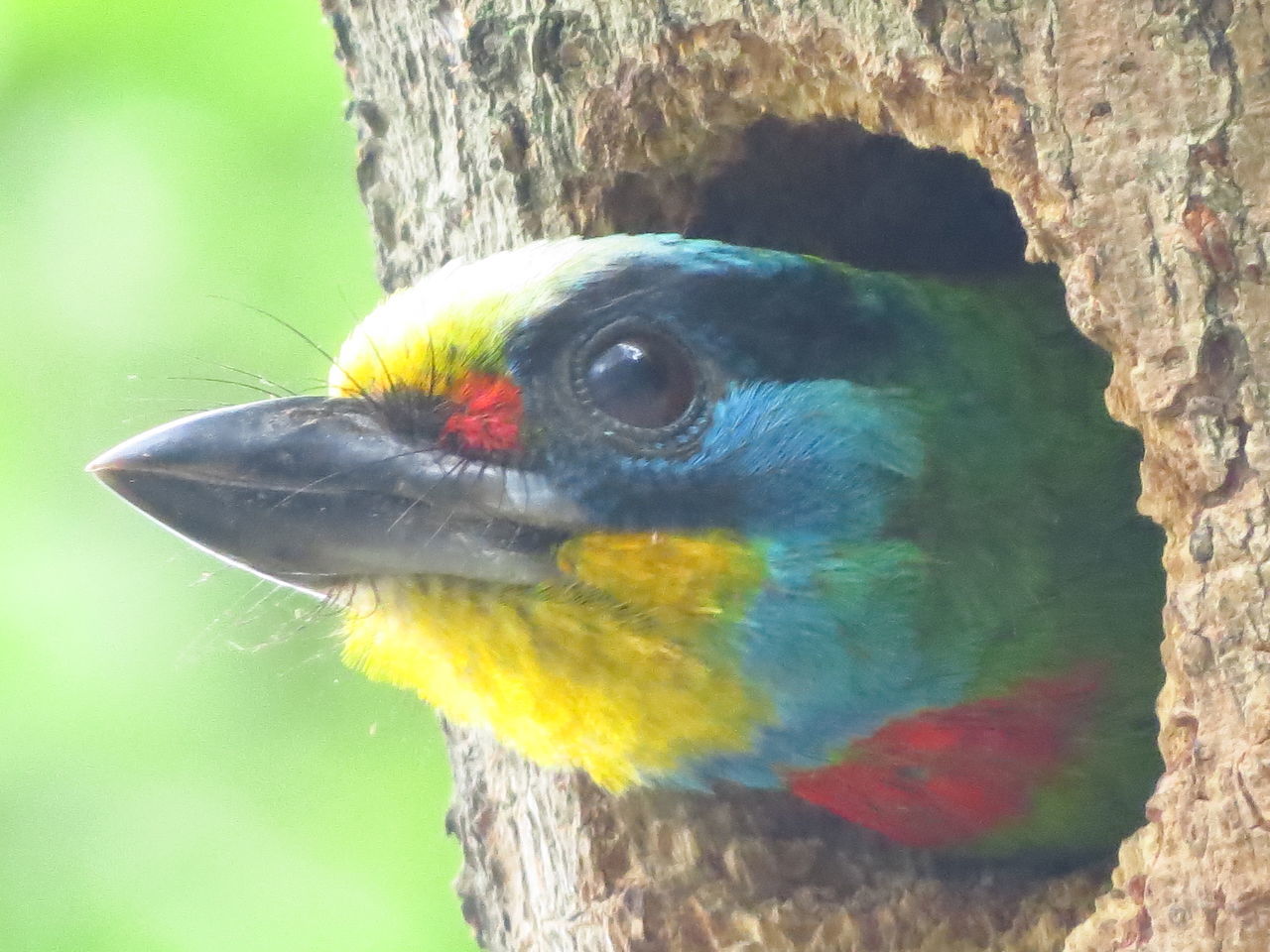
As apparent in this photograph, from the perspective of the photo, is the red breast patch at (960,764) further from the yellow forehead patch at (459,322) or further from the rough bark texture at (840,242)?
the yellow forehead patch at (459,322)

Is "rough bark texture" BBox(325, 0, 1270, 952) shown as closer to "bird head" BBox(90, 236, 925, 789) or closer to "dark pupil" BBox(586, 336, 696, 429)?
"bird head" BBox(90, 236, 925, 789)

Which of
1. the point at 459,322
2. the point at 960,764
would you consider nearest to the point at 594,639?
the point at 459,322

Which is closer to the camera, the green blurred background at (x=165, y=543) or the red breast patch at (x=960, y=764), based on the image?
the red breast patch at (x=960, y=764)

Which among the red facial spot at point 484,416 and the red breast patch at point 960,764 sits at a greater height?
the red facial spot at point 484,416

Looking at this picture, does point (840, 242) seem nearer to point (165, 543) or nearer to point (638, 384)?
point (638, 384)

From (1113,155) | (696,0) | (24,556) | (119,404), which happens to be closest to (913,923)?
(1113,155)

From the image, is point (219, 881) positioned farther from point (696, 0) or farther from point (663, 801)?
point (696, 0)

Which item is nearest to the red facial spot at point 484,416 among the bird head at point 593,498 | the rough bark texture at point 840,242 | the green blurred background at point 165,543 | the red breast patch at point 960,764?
the bird head at point 593,498
